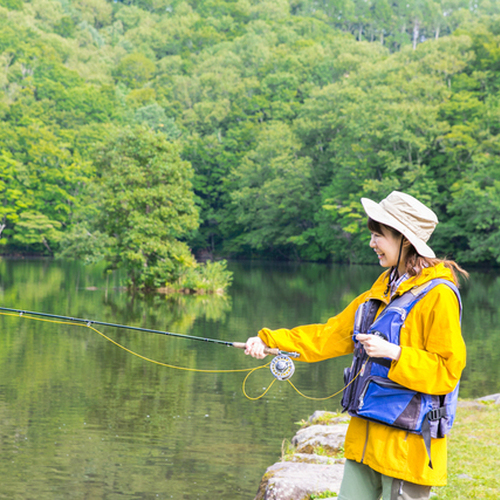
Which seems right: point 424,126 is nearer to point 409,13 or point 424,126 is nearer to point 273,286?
point 273,286

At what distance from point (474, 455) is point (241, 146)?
5345 cm

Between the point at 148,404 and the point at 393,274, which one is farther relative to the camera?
the point at 148,404

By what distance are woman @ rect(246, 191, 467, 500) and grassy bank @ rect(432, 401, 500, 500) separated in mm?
2077

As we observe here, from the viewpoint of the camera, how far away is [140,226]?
78.0 ft

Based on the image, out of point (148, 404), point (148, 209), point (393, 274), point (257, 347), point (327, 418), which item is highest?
point (148, 209)

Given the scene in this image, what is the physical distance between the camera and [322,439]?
19.4 feet

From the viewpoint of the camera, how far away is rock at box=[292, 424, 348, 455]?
19.1 feet

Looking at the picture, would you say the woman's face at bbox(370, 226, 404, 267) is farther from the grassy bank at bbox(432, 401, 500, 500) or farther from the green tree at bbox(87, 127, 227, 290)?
the green tree at bbox(87, 127, 227, 290)

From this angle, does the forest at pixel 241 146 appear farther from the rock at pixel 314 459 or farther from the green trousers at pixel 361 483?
the green trousers at pixel 361 483

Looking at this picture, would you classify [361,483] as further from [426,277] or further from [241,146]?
[241,146]

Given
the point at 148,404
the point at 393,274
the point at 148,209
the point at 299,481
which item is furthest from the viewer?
the point at 148,209

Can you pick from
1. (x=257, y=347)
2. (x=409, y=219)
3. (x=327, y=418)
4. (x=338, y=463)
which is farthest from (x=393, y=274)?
(x=327, y=418)

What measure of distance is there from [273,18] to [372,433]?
95616 mm

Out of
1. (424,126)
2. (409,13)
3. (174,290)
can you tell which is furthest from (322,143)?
(409,13)
